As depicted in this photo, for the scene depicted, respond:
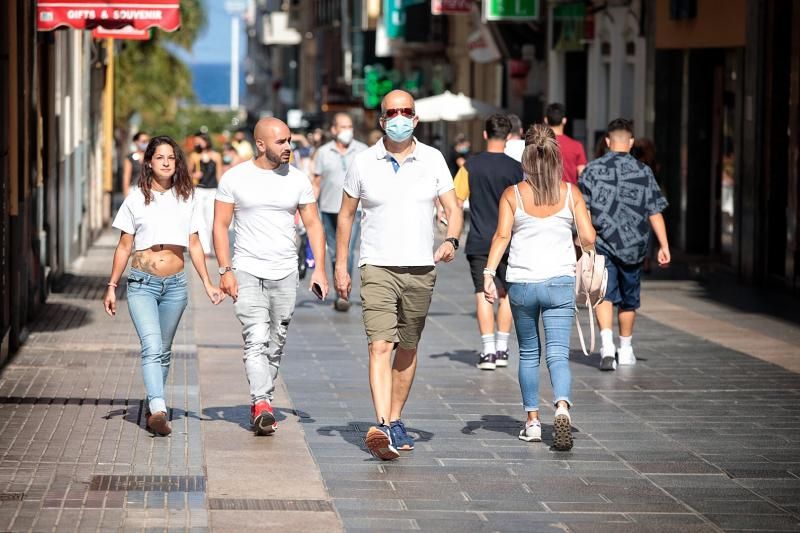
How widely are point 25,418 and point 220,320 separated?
19.1 feet

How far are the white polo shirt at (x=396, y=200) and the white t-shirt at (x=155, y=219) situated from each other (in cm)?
111

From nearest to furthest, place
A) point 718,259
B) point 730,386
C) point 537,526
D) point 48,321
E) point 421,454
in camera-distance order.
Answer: point 537,526
point 421,454
point 730,386
point 48,321
point 718,259

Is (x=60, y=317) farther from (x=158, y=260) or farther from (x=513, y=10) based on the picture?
(x=513, y=10)

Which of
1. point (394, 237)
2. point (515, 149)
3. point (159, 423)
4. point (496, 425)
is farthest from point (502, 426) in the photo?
point (515, 149)

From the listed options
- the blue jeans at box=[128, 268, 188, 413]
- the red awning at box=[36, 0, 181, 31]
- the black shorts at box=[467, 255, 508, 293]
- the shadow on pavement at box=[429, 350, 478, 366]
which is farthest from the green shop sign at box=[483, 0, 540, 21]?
the blue jeans at box=[128, 268, 188, 413]

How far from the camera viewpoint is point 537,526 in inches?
297

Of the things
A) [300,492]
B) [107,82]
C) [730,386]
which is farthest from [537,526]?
[107,82]

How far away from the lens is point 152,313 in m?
9.94

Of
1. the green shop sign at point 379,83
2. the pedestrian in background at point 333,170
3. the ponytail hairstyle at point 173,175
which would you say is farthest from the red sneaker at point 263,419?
the green shop sign at point 379,83

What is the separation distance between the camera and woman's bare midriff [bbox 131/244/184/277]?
9.92m

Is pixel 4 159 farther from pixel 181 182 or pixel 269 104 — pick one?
pixel 269 104

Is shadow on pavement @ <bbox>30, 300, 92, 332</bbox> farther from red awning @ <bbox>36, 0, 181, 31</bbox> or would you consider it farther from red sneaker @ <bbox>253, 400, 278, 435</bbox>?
red sneaker @ <bbox>253, 400, 278, 435</bbox>

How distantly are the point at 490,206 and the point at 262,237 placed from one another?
3425 millimetres

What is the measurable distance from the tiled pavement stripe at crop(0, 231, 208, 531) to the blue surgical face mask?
1.87m
